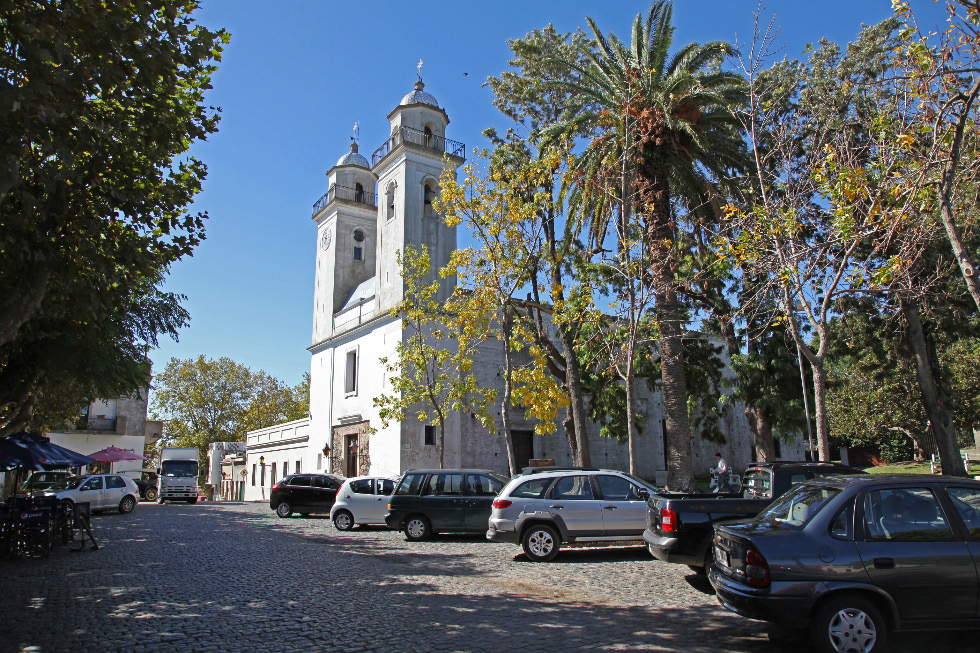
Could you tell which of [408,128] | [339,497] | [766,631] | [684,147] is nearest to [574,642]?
[766,631]

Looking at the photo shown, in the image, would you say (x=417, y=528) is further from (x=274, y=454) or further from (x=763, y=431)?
(x=274, y=454)

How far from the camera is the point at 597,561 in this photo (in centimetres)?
1110

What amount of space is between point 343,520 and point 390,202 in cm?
1897

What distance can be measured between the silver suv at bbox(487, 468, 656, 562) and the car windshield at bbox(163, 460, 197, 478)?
27.9 metres

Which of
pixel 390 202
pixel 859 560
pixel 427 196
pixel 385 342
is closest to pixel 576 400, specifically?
pixel 385 342

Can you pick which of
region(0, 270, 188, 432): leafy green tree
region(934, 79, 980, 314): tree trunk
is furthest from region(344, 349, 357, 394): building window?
region(934, 79, 980, 314): tree trunk

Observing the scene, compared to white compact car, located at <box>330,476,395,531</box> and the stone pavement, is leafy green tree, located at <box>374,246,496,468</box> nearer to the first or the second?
white compact car, located at <box>330,476,395,531</box>

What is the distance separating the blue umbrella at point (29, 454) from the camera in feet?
44.3

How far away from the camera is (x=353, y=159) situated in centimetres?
3869

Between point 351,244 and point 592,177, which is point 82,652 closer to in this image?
point 592,177

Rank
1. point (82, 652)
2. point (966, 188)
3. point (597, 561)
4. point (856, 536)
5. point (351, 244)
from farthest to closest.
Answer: point (351, 244) < point (597, 561) < point (966, 188) < point (82, 652) < point (856, 536)

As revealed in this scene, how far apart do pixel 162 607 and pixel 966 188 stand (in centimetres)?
1291

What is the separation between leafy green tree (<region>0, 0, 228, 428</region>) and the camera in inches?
284

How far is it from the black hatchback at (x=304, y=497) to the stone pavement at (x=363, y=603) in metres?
8.87
